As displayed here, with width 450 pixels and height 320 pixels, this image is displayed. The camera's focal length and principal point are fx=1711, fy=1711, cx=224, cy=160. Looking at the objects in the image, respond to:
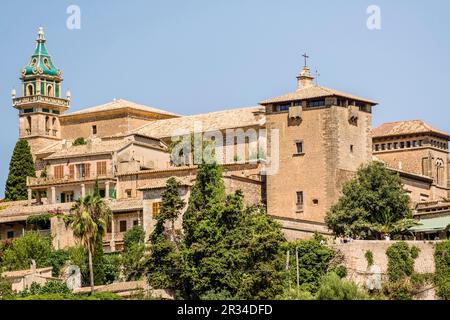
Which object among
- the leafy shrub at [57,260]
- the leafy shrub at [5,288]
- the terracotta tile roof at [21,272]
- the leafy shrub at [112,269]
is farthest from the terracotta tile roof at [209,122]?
the leafy shrub at [5,288]

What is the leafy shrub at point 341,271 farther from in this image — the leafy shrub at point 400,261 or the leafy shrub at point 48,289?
the leafy shrub at point 48,289

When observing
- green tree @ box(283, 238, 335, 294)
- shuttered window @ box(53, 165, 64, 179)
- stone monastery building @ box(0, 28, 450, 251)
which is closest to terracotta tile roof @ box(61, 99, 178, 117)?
stone monastery building @ box(0, 28, 450, 251)

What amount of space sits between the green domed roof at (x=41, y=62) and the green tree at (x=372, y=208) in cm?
3724

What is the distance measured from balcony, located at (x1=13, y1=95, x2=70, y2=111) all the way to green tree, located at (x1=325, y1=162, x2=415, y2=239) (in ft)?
114

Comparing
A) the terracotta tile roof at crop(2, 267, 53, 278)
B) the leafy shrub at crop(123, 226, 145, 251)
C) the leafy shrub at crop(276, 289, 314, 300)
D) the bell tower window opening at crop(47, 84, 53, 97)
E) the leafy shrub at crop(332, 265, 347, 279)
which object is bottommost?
the leafy shrub at crop(276, 289, 314, 300)

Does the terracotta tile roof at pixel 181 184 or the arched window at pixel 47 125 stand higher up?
the arched window at pixel 47 125

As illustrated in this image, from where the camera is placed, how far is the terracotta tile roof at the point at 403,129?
322ft

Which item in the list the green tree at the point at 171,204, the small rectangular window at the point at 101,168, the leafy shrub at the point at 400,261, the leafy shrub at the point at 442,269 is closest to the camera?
the leafy shrub at the point at 442,269

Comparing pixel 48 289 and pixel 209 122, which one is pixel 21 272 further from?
pixel 209 122

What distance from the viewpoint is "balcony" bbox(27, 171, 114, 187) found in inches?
3548

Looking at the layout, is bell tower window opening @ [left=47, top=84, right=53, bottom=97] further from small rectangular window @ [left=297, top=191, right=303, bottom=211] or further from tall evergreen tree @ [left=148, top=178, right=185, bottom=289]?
tall evergreen tree @ [left=148, top=178, right=185, bottom=289]

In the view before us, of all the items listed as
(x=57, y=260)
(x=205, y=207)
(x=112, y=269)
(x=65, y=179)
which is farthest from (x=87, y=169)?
(x=205, y=207)

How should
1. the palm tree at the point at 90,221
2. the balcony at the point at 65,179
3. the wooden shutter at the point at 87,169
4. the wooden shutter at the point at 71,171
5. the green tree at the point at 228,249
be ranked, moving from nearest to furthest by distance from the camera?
the green tree at the point at 228,249 < the palm tree at the point at 90,221 < the balcony at the point at 65,179 < the wooden shutter at the point at 87,169 < the wooden shutter at the point at 71,171
